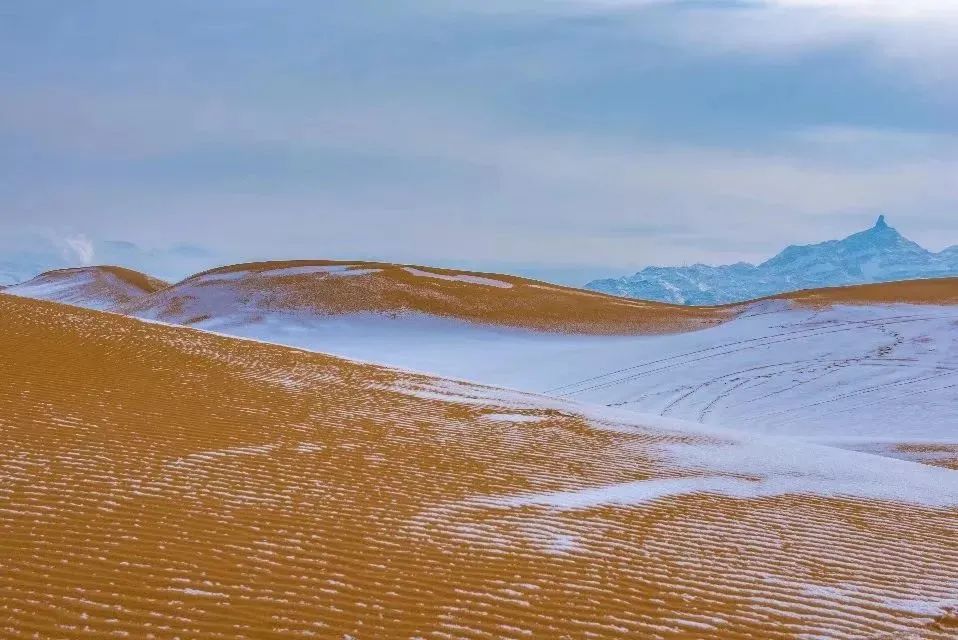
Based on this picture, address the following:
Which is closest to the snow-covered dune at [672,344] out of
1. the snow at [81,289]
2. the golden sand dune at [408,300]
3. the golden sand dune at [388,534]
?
the golden sand dune at [408,300]

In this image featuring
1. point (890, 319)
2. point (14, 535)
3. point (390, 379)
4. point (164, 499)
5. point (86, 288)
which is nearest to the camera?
point (14, 535)

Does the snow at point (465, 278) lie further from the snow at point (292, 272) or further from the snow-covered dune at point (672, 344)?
the snow at point (292, 272)

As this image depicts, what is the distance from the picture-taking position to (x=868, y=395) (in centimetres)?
3600

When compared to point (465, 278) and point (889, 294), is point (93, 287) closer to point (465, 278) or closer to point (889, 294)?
point (465, 278)

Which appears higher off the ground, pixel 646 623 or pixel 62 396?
pixel 62 396

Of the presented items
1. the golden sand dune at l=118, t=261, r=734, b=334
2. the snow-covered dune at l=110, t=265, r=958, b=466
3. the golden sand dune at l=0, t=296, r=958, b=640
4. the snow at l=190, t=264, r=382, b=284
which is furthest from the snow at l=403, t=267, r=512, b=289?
the golden sand dune at l=0, t=296, r=958, b=640

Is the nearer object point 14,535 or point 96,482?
point 14,535

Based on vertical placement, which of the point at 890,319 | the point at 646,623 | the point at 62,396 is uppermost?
the point at 890,319

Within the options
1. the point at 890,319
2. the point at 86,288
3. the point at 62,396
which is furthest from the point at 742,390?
the point at 86,288

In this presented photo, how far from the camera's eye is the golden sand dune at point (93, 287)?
87000mm

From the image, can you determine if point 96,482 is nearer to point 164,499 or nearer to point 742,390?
point 164,499

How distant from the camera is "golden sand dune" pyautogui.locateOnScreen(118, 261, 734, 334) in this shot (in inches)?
2169

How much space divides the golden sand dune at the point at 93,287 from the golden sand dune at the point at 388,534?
71720 mm

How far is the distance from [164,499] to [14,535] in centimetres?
233
